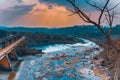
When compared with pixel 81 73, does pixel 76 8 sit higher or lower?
higher

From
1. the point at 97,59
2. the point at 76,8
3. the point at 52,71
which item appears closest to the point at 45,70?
the point at 52,71

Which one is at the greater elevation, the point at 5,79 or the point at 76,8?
the point at 76,8

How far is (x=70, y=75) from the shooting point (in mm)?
32688

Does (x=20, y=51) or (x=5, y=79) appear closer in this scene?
(x=5, y=79)

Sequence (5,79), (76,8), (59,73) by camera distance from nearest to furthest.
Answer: (76,8)
(5,79)
(59,73)

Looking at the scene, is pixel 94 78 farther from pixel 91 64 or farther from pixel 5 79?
pixel 91 64

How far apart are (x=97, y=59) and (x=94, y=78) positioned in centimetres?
1731

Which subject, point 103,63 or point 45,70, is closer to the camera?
point 45,70

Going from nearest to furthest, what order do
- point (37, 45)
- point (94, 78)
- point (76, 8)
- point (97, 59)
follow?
1. point (76, 8)
2. point (94, 78)
3. point (97, 59)
4. point (37, 45)

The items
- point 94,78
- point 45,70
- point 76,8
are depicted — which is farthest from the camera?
point 45,70

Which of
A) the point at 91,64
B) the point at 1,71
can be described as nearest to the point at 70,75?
the point at 1,71

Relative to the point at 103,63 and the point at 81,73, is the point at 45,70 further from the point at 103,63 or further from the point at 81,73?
the point at 103,63

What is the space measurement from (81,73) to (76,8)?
2785cm

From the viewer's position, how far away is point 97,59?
160 ft
